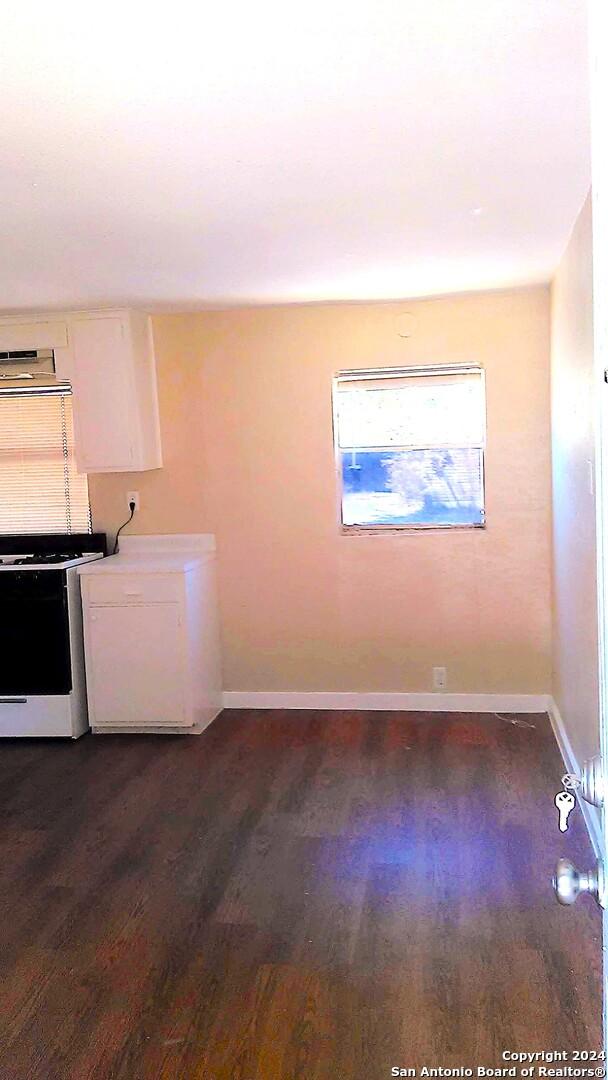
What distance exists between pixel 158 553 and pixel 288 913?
106 inches

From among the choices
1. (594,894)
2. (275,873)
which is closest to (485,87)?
(594,894)

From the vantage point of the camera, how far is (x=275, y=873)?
3.25 metres

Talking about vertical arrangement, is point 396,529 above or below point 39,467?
below

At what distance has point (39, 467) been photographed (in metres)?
5.38

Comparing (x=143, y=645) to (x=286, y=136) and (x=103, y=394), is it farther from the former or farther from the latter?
(x=286, y=136)

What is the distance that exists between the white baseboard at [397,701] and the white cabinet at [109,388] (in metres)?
1.45

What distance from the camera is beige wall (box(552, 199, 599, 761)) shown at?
3172mm

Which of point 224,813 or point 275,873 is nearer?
point 275,873

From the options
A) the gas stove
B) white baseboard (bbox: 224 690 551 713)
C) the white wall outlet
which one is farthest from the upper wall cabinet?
the white wall outlet

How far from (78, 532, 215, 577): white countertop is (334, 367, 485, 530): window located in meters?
0.82

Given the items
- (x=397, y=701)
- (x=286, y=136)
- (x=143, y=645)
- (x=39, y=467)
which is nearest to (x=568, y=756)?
(x=397, y=701)

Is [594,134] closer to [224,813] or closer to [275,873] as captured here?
[275,873]

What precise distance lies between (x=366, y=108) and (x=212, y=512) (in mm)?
3296

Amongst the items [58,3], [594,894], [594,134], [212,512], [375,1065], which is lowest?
[375,1065]
